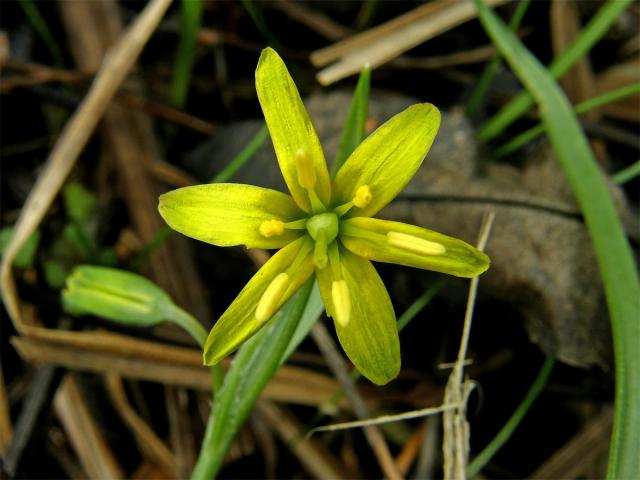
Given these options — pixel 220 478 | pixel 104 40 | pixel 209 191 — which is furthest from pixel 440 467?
pixel 104 40

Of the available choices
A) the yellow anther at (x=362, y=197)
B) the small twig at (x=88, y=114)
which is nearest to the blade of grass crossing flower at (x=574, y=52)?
the yellow anther at (x=362, y=197)

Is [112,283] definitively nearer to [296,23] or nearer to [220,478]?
[220,478]

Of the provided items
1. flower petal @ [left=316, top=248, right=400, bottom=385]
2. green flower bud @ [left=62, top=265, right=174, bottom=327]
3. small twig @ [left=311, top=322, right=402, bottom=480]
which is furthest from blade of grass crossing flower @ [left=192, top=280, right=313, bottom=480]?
small twig @ [left=311, top=322, right=402, bottom=480]

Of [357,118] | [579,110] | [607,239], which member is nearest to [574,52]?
[579,110]

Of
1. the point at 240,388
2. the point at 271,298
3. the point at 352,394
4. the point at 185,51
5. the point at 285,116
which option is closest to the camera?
the point at 271,298

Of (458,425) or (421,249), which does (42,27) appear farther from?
(458,425)
